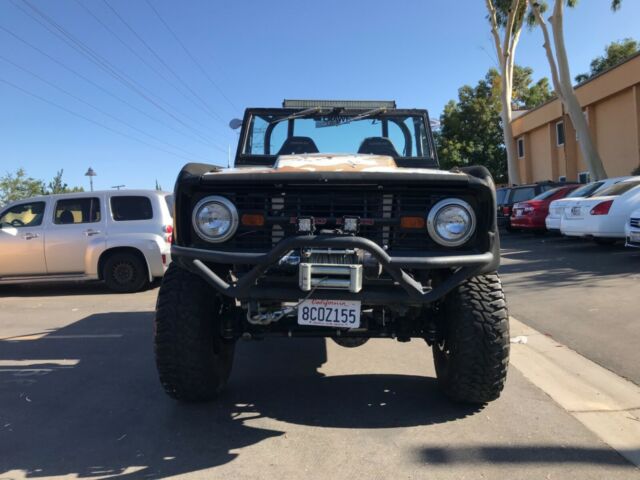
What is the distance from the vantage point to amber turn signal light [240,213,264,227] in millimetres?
3432

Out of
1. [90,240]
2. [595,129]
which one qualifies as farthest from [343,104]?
[595,129]

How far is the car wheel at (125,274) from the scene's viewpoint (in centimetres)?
940

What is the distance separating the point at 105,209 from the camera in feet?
31.2

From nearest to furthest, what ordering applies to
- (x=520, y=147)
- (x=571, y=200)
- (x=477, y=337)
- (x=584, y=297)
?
1. (x=477, y=337)
2. (x=584, y=297)
3. (x=571, y=200)
4. (x=520, y=147)

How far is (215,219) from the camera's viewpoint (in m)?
3.43

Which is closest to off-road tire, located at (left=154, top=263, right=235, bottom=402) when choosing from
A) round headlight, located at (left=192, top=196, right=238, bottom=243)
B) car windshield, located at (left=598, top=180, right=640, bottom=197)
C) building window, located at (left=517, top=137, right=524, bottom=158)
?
round headlight, located at (left=192, top=196, right=238, bottom=243)

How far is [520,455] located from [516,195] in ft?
52.5

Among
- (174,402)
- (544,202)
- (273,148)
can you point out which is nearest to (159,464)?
(174,402)

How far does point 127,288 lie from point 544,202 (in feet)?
37.8

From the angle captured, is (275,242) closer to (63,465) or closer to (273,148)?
(63,465)

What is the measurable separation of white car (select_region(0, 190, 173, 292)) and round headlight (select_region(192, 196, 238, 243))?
6.11 meters

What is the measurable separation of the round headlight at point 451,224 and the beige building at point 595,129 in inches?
772

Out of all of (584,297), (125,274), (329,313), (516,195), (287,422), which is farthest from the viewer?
(516,195)

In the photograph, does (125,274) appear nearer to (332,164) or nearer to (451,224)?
(332,164)
